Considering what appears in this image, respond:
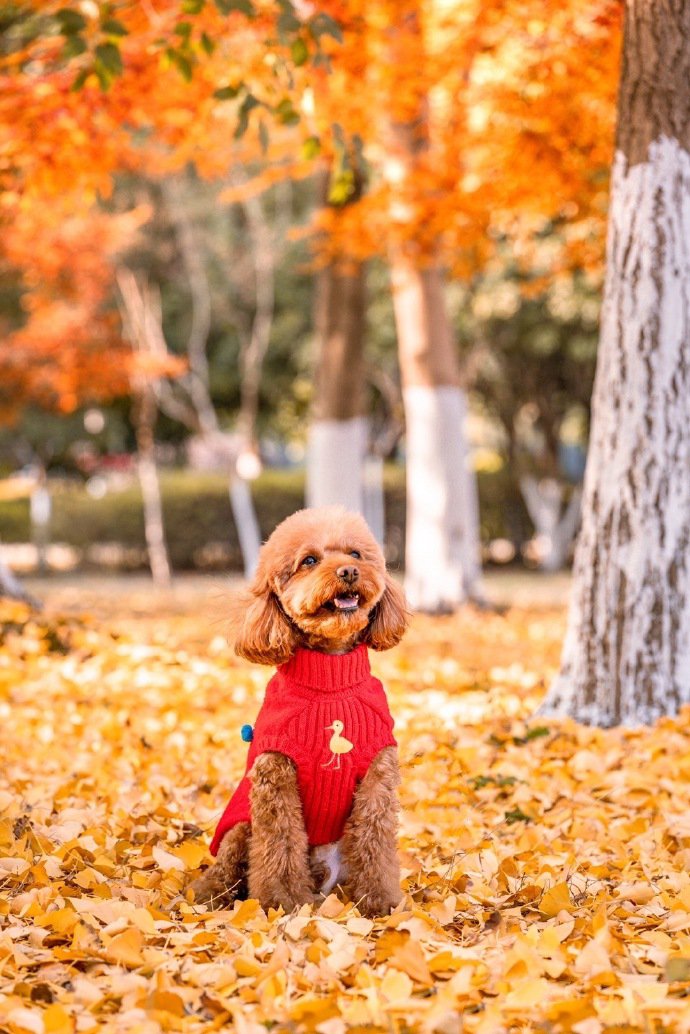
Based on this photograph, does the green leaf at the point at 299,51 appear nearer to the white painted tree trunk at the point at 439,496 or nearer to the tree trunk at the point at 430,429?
the tree trunk at the point at 430,429

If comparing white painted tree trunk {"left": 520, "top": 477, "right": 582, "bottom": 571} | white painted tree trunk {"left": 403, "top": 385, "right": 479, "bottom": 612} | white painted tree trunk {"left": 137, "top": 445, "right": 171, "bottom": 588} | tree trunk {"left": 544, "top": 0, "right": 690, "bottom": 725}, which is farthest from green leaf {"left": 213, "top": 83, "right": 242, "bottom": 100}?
white painted tree trunk {"left": 520, "top": 477, "right": 582, "bottom": 571}

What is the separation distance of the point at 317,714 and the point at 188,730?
108 inches

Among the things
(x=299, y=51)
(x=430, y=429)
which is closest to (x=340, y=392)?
(x=430, y=429)

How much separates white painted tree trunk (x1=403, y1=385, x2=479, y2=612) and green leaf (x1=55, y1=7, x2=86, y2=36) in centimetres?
544

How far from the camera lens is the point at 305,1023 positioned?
2.51m

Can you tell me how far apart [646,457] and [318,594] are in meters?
2.79

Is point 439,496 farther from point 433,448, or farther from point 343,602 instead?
point 343,602

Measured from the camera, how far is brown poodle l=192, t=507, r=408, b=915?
3.20 metres

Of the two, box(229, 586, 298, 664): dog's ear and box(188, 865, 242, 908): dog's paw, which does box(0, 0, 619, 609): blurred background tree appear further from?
box(188, 865, 242, 908): dog's paw

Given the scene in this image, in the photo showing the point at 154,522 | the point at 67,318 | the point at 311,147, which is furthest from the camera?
the point at 154,522

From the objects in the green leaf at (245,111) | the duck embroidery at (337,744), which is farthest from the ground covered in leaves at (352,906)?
the green leaf at (245,111)

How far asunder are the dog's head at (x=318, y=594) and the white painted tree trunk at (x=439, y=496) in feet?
23.6

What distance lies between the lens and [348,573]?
10.1 ft

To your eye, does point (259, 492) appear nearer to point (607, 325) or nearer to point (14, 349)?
point (14, 349)
